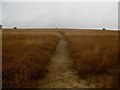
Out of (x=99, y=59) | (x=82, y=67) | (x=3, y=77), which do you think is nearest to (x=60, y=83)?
(x=82, y=67)

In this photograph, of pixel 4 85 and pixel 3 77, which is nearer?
pixel 4 85

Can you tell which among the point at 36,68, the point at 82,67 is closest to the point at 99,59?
the point at 82,67

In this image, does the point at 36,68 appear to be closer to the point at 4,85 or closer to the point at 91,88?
the point at 4,85

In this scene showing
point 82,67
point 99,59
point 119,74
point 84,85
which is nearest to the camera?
point 84,85

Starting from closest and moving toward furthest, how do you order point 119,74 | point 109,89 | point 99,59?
point 109,89 < point 119,74 < point 99,59

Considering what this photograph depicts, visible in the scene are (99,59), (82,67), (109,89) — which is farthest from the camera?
(99,59)

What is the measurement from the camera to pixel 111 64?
698 centimetres

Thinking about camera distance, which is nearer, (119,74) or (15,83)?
(15,83)

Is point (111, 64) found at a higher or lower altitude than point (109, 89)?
higher

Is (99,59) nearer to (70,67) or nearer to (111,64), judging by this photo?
(111,64)

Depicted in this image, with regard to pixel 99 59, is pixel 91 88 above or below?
below

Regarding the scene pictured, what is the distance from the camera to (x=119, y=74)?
6.12m

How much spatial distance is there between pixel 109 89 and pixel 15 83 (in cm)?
262

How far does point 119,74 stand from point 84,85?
1444mm
